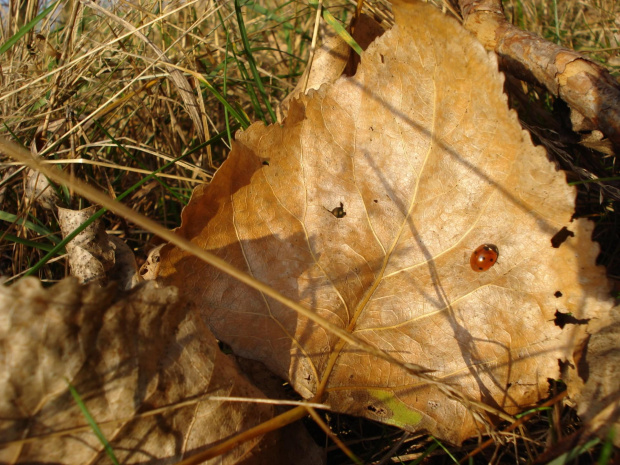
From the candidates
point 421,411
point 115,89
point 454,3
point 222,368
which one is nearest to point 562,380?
point 421,411

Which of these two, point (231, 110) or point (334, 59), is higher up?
point (334, 59)

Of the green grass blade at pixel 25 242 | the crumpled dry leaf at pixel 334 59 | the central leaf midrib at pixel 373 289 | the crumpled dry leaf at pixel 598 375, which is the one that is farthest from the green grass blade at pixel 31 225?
the crumpled dry leaf at pixel 598 375

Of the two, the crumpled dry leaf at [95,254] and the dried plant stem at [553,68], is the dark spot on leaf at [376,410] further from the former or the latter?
the dried plant stem at [553,68]

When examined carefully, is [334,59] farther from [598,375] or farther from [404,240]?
[598,375]

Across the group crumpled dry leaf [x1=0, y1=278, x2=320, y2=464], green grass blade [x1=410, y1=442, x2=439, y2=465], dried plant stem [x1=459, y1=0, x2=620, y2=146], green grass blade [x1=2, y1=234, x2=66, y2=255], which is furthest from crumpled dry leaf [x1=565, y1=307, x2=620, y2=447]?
green grass blade [x1=2, y1=234, x2=66, y2=255]

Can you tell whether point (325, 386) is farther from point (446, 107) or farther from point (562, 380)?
point (446, 107)

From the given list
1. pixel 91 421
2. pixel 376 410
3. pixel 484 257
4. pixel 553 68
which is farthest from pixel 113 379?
pixel 553 68
